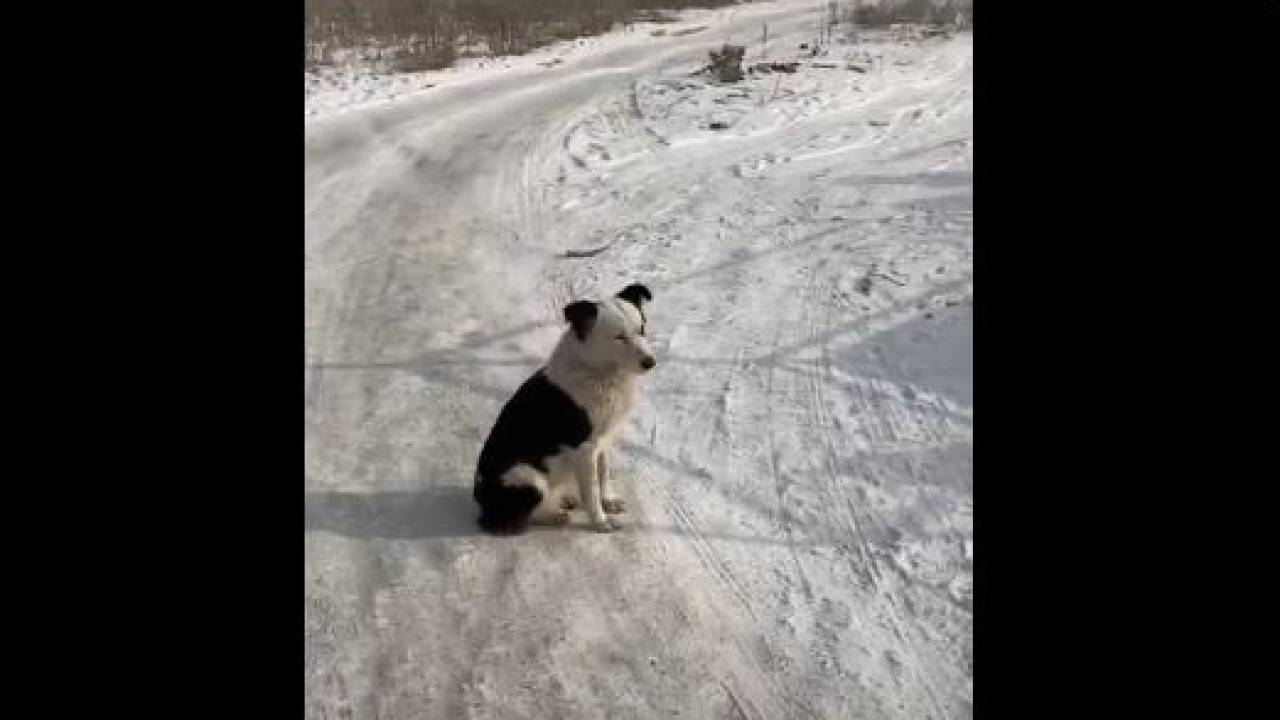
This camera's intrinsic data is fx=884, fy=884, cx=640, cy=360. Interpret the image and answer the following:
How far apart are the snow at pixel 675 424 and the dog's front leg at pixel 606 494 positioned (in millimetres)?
166

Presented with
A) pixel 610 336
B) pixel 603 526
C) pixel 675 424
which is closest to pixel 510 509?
pixel 603 526

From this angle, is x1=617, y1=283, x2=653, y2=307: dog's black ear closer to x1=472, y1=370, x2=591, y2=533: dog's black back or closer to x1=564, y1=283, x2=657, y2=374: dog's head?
x1=564, y1=283, x2=657, y2=374: dog's head

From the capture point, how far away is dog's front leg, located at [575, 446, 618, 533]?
4.16 m

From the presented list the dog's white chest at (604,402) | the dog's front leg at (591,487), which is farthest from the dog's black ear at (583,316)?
the dog's front leg at (591,487)

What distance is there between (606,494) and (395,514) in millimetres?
1097

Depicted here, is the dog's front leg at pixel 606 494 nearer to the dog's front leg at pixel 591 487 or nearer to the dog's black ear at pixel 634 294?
the dog's front leg at pixel 591 487

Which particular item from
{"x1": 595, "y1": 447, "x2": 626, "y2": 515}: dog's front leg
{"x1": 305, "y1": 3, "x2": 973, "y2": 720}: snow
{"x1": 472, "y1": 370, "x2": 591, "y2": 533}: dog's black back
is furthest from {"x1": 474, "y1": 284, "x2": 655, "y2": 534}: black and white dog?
{"x1": 305, "y1": 3, "x2": 973, "y2": 720}: snow

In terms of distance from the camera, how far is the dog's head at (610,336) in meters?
3.99

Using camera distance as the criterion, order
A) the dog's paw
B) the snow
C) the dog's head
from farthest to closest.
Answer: the dog's paw
the dog's head
the snow

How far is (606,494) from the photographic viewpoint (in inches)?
175
